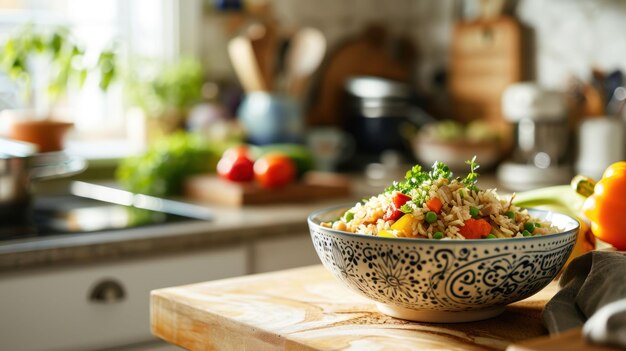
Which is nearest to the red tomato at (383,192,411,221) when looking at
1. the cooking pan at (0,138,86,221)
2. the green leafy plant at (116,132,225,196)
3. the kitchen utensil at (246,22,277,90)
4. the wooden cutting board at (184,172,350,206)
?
the cooking pan at (0,138,86,221)

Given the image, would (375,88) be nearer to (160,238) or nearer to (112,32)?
(112,32)

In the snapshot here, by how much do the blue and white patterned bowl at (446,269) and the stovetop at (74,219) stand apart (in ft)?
4.00

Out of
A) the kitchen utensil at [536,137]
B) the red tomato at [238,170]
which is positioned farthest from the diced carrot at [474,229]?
the kitchen utensil at [536,137]

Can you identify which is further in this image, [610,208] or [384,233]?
[610,208]

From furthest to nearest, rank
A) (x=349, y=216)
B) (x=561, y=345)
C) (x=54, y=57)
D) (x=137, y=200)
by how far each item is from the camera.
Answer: (x=137, y=200) → (x=54, y=57) → (x=349, y=216) → (x=561, y=345)

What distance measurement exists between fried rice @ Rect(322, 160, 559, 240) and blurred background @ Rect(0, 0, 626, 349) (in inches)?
45.3

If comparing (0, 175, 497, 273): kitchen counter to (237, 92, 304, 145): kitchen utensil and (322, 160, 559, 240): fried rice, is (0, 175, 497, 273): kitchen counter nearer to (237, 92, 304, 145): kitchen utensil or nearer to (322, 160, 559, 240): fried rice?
(237, 92, 304, 145): kitchen utensil

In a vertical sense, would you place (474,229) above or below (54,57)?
below

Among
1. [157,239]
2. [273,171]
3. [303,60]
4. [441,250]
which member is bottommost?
[157,239]

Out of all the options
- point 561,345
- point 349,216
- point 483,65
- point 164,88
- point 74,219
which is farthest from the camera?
point 483,65

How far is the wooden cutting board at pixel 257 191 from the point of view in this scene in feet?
8.07

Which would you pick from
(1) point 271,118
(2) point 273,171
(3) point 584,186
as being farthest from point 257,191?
(3) point 584,186

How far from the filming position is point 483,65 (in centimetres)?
325

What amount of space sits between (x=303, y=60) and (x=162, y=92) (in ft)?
1.62
